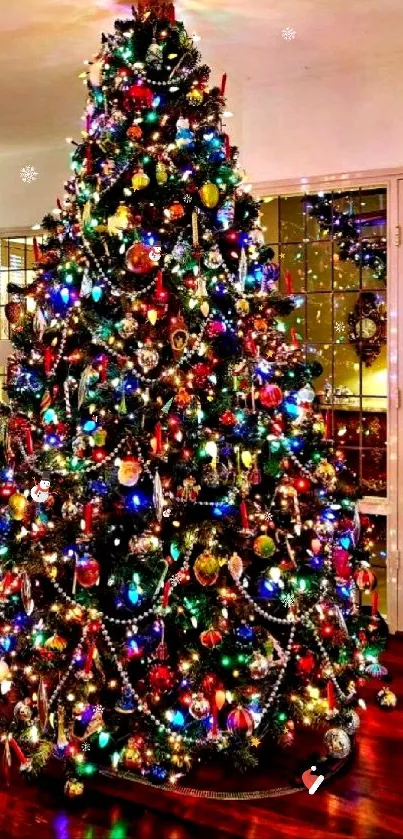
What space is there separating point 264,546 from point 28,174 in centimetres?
351

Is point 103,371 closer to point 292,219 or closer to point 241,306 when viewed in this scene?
point 241,306

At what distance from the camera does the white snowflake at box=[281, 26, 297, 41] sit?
118 inches

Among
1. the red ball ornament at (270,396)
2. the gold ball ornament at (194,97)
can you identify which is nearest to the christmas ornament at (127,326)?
the red ball ornament at (270,396)

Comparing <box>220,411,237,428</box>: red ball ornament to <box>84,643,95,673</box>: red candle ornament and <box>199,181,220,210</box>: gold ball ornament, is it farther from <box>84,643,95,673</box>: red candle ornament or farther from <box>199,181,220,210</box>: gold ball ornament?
<box>84,643,95,673</box>: red candle ornament

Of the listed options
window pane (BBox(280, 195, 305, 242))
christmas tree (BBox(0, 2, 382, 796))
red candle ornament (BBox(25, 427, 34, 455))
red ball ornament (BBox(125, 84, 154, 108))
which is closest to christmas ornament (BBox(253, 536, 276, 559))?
christmas tree (BBox(0, 2, 382, 796))

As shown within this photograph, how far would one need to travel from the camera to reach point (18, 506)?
2203 mm

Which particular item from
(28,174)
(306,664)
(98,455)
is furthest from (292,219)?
(306,664)

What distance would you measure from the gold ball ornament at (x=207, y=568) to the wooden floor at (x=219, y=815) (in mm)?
632

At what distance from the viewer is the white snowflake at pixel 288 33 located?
300cm

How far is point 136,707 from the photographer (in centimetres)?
218

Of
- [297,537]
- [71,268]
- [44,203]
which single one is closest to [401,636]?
[297,537]

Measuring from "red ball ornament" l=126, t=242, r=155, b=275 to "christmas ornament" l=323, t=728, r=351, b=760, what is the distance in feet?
5.03

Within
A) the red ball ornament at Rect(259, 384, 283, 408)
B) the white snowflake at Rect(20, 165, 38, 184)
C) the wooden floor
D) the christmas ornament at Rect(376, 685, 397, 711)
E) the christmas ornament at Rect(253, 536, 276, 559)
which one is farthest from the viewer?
the white snowflake at Rect(20, 165, 38, 184)

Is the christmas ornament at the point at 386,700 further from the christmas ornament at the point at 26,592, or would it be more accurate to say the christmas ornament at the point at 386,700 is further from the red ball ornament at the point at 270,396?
the christmas ornament at the point at 26,592
